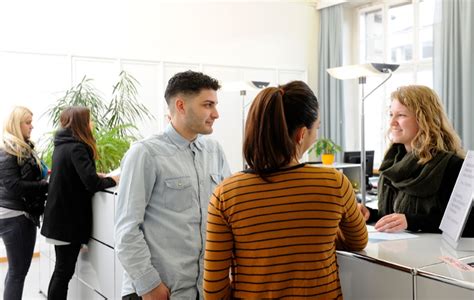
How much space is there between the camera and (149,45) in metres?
6.29

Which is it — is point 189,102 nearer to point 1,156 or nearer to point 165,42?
point 1,156

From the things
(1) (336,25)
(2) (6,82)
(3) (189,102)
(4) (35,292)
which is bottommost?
(4) (35,292)

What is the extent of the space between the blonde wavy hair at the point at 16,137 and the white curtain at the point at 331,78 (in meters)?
5.37

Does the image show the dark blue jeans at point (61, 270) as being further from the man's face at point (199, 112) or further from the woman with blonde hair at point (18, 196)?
the man's face at point (199, 112)

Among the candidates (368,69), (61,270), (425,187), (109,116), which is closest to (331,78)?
(109,116)

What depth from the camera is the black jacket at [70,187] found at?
2.71 meters

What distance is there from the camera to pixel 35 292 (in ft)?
12.3

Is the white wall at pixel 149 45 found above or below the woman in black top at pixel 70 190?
above

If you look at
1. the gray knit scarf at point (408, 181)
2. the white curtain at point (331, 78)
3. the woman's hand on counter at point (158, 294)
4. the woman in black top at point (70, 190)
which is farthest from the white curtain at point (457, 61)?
the woman's hand on counter at point (158, 294)

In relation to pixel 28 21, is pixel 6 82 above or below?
below

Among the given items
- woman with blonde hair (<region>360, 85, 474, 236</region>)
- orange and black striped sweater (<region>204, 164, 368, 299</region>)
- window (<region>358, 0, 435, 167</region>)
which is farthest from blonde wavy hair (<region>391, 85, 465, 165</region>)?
window (<region>358, 0, 435, 167</region>)

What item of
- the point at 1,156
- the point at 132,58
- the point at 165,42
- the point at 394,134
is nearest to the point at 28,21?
the point at 132,58

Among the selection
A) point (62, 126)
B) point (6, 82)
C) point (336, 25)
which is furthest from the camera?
point (336, 25)

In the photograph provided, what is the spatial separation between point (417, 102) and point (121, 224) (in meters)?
1.19
